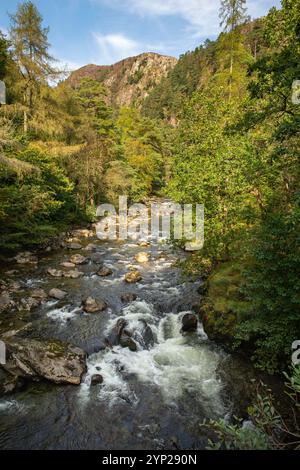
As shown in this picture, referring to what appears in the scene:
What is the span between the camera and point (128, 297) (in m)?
12.5

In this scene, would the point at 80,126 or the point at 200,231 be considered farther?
the point at 80,126

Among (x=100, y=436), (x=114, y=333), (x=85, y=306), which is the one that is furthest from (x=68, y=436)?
(x=85, y=306)

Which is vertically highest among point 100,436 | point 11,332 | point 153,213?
point 153,213

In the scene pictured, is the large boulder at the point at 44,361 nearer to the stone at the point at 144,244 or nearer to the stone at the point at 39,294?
the stone at the point at 39,294

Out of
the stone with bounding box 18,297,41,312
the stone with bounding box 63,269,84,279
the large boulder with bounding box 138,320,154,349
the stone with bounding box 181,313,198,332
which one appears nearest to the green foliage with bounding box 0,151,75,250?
the stone with bounding box 63,269,84,279

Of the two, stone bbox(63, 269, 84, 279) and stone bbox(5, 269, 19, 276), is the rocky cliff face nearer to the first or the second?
stone bbox(63, 269, 84, 279)

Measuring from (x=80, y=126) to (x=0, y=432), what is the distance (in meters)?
26.0

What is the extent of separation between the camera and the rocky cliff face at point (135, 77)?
137 m

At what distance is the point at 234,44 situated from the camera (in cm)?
2420

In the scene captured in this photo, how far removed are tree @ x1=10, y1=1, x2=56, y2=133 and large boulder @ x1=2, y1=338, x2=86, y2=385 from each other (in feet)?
54.5

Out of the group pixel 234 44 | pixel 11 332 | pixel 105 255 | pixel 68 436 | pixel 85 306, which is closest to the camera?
pixel 68 436

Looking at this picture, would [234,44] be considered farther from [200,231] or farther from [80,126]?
[200,231]

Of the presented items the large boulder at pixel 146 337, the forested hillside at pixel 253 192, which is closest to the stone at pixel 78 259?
the forested hillside at pixel 253 192

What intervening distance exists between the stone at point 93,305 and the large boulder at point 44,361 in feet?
9.64
